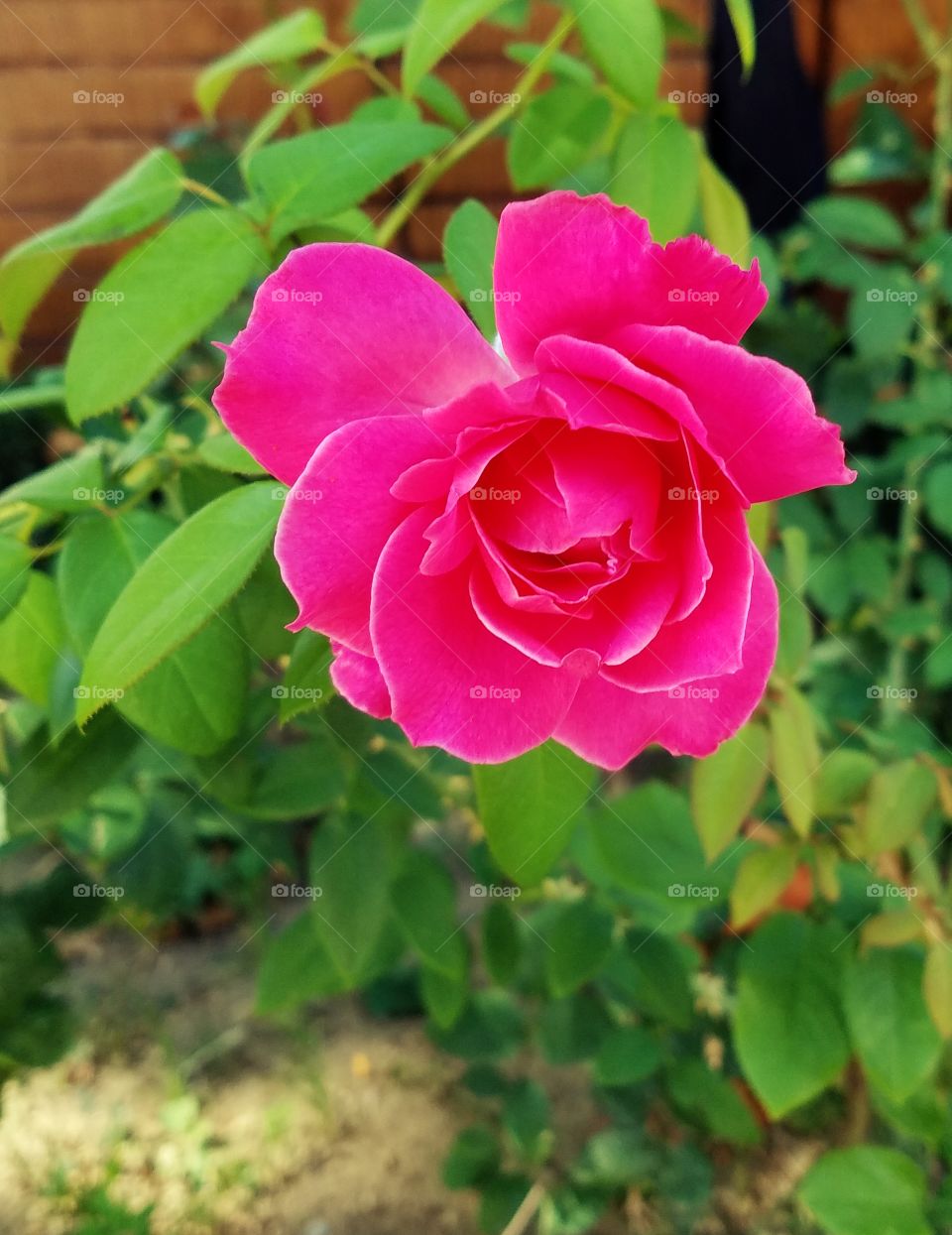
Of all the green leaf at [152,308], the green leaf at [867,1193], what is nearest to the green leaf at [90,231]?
the green leaf at [152,308]

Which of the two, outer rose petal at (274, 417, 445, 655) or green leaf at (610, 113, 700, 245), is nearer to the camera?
outer rose petal at (274, 417, 445, 655)

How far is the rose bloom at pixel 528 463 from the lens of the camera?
1.13 feet

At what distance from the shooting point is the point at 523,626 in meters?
0.36

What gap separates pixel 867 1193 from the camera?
0.68 m


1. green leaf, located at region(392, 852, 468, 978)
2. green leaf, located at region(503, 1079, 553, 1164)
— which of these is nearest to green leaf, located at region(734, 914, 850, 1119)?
green leaf, located at region(392, 852, 468, 978)

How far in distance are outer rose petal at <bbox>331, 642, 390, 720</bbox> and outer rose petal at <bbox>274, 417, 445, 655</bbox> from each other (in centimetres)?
1

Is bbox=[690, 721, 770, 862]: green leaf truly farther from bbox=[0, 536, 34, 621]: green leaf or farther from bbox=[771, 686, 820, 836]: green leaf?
bbox=[0, 536, 34, 621]: green leaf

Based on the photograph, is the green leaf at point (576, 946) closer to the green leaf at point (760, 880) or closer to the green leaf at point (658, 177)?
the green leaf at point (760, 880)

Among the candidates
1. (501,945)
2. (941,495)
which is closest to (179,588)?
(501,945)

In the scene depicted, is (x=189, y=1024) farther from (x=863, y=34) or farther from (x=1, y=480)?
(x=863, y=34)

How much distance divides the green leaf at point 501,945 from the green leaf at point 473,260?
1.91 feet

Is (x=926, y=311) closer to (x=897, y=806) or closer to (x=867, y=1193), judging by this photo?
(x=897, y=806)

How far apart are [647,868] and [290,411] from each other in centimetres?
50

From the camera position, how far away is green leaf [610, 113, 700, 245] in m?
0.56
